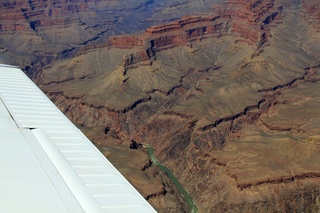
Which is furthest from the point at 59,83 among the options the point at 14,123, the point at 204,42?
the point at 14,123

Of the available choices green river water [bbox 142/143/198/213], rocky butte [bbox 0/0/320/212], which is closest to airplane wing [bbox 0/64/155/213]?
rocky butte [bbox 0/0/320/212]

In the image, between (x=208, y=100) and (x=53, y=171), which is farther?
(x=208, y=100)

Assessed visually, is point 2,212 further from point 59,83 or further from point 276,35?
point 276,35

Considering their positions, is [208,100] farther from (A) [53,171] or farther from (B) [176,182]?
(A) [53,171]

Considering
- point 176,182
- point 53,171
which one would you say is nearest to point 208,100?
point 176,182

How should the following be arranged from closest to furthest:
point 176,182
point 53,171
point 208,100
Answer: point 53,171 < point 176,182 < point 208,100

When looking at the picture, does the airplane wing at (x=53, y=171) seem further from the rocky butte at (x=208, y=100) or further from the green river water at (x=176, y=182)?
the green river water at (x=176, y=182)

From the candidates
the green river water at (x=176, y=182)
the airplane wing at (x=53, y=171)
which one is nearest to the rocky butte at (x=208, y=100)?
the green river water at (x=176, y=182)
